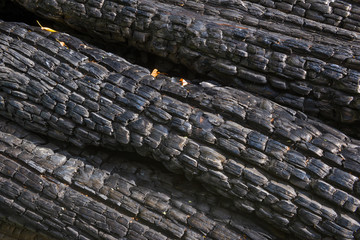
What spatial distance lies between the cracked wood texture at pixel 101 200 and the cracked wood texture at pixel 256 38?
1.32 m

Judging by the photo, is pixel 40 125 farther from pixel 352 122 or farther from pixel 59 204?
pixel 352 122

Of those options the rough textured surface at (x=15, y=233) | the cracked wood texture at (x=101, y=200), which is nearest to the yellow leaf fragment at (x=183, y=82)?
the cracked wood texture at (x=101, y=200)

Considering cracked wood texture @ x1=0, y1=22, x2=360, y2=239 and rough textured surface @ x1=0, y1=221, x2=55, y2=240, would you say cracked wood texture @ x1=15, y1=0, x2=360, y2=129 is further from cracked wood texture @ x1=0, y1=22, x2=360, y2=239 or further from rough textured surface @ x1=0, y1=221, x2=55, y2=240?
rough textured surface @ x1=0, y1=221, x2=55, y2=240

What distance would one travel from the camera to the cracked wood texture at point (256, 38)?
335 cm

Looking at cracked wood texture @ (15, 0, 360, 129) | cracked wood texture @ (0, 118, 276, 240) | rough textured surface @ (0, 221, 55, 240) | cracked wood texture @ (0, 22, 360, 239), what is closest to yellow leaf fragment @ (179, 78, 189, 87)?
cracked wood texture @ (0, 22, 360, 239)

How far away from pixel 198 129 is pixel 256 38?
1197 millimetres

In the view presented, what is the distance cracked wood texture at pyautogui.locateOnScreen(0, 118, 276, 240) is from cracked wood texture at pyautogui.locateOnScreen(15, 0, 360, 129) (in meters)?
1.32

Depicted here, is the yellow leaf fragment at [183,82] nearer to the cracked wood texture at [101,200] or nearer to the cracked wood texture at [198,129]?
the cracked wood texture at [198,129]

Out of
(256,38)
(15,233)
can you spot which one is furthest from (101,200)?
(256,38)

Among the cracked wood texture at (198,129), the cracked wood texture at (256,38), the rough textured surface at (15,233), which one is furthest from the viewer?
the rough textured surface at (15,233)

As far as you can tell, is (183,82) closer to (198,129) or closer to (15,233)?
(198,129)

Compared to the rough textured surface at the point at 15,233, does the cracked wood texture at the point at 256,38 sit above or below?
above

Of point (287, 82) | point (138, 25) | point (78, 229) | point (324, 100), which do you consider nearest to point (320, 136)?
point (324, 100)

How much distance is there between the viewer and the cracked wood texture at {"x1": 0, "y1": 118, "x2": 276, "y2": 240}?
3.18 metres
